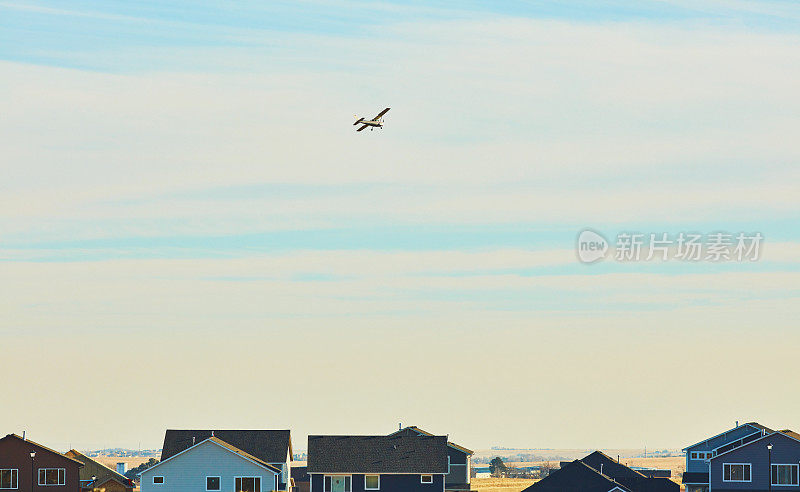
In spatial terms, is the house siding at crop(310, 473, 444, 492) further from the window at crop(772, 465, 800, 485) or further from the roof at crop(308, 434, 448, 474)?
the window at crop(772, 465, 800, 485)

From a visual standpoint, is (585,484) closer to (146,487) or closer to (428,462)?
(428,462)

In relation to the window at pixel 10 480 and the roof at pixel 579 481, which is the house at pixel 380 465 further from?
the window at pixel 10 480

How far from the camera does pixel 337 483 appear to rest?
96.3 m

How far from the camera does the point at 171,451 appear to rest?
9900 cm

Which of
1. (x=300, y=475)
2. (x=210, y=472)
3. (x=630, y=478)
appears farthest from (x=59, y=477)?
(x=630, y=478)

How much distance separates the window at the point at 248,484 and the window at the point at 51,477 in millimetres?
12806

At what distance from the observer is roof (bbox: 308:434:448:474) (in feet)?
315

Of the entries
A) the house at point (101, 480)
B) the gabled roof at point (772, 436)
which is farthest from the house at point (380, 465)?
the gabled roof at point (772, 436)

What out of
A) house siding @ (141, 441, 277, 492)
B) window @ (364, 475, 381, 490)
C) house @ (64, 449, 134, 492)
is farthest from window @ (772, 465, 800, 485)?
house @ (64, 449, 134, 492)

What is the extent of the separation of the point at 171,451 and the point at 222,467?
36.9 ft

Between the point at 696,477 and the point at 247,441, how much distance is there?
38173mm

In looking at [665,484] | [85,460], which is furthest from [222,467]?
[665,484]

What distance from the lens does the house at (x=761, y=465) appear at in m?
88.1

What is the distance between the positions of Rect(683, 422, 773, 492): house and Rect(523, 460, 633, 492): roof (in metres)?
14.8
